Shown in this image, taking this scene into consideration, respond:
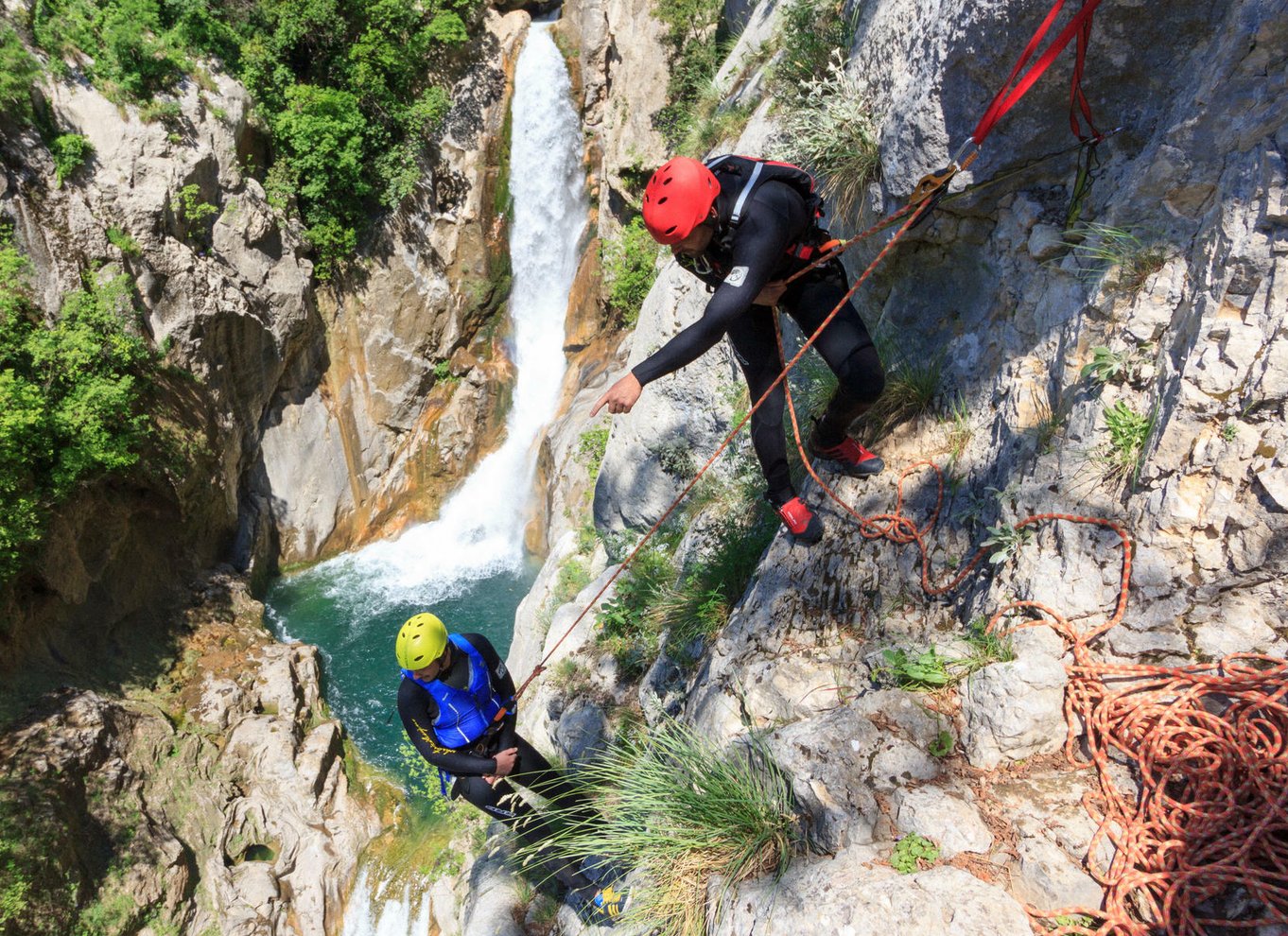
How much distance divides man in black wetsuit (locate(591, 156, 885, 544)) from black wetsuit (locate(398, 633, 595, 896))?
2.17 metres

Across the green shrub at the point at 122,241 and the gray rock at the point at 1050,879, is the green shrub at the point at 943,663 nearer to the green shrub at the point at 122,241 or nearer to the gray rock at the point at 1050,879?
the gray rock at the point at 1050,879

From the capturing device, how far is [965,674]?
2.66 m

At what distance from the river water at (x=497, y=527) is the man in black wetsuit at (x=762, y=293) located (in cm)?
828

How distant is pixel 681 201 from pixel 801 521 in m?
1.71

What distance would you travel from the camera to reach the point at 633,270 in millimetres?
11867

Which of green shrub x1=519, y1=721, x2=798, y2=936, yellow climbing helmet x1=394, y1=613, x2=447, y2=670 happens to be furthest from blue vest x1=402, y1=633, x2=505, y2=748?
green shrub x1=519, y1=721, x2=798, y2=936

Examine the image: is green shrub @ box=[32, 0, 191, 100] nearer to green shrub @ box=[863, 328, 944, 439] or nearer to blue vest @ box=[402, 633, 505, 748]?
blue vest @ box=[402, 633, 505, 748]

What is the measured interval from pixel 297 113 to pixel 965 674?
13.3 metres

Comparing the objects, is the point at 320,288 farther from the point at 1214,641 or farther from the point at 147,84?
the point at 1214,641

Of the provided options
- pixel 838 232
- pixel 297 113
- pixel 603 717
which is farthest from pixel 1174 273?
pixel 297 113

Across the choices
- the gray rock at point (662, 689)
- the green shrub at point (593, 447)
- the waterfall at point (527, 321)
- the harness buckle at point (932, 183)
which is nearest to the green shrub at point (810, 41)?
the harness buckle at point (932, 183)

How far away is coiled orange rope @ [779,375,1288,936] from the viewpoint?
1845 mm

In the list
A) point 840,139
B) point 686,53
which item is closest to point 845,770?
point 840,139

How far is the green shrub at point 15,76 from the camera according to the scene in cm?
859
